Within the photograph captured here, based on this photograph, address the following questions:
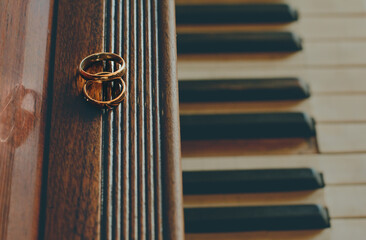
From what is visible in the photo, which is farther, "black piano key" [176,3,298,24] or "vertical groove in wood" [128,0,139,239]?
"black piano key" [176,3,298,24]

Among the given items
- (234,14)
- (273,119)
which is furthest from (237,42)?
(273,119)

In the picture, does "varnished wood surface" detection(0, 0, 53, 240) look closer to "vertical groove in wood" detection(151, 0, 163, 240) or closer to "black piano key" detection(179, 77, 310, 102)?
"vertical groove in wood" detection(151, 0, 163, 240)

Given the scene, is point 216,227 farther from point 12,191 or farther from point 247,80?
point 12,191

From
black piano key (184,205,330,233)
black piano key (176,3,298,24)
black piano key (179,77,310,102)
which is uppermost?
black piano key (176,3,298,24)

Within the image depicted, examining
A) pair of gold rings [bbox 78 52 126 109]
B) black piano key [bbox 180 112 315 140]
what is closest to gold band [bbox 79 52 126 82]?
pair of gold rings [bbox 78 52 126 109]

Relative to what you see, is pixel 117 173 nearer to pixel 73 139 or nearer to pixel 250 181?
pixel 73 139

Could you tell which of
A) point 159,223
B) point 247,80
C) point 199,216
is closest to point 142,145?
point 159,223
